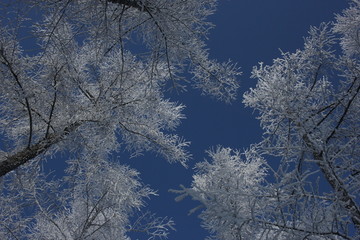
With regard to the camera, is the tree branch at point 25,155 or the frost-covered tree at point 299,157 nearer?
the frost-covered tree at point 299,157

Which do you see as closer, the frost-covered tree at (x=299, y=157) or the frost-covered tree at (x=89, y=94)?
the frost-covered tree at (x=299, y=157)

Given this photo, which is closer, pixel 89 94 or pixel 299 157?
pixel 299 157

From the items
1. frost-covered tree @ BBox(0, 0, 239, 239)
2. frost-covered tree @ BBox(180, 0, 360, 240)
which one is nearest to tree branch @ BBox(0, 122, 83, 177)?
frost-covered tree @ BBox(0, 0, 239, 239)

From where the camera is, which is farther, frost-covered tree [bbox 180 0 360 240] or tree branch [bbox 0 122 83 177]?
tree branch [bbox 0 122 83 177]

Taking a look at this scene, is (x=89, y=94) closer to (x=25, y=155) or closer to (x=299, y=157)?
(x=25, y=155)

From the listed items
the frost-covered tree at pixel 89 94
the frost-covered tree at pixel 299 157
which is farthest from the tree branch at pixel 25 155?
the frost-covered tree at pixel 299 157

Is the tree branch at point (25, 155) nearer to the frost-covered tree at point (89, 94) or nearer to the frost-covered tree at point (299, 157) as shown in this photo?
the frost-covered tree at point (89, 94)

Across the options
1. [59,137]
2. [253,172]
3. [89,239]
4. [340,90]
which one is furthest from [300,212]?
[253,172]

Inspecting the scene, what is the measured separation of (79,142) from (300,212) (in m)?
4.31

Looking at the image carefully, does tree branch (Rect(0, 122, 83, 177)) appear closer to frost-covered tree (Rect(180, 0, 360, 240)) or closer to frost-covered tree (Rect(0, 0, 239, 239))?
frost-covered tree (Rect(0, 0, 239, 239))

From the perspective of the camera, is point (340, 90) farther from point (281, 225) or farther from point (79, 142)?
point (79, 142)

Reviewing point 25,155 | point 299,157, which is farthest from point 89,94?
point 299,157

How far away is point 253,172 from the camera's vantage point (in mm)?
8047

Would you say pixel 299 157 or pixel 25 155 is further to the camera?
pixel 25 155
